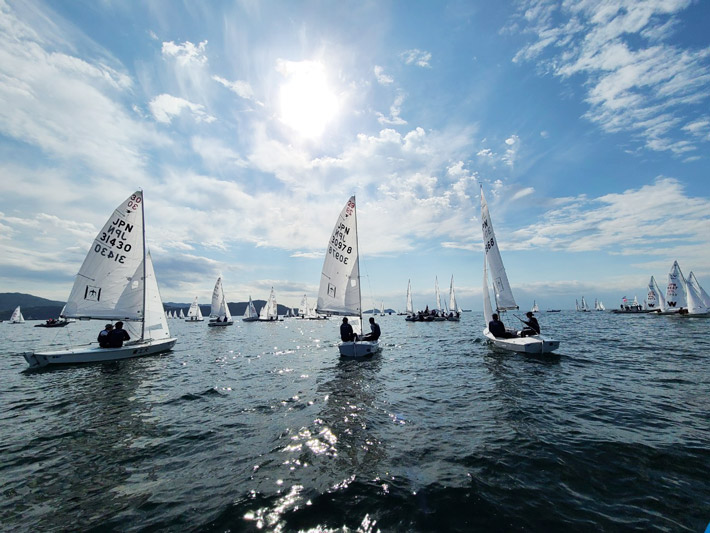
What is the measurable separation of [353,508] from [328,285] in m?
17.3

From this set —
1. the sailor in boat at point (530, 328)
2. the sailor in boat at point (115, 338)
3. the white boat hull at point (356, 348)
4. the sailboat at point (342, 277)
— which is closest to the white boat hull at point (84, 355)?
the sailor in boat at point (115, 338)

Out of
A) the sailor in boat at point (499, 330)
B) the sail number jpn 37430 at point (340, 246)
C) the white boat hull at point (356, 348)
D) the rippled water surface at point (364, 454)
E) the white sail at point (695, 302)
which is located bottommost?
the rippled water surface at point (364, 454)

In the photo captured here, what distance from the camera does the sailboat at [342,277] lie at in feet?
70.7

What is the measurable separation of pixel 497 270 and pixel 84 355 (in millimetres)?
Result: 26782

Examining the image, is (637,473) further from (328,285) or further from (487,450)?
(328,285)

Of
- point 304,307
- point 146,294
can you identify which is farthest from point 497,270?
point 304,307

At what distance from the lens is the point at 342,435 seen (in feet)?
24.5

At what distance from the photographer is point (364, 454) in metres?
6.42

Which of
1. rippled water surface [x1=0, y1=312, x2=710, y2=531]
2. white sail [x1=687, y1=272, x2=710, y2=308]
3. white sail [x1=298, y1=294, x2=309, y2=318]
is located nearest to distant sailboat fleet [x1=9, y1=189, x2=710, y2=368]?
rippled water surface [x1=0, y1=312, x2=710, y2=531]

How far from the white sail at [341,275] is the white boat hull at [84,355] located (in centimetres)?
1182

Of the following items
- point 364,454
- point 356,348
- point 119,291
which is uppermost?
point 119,291

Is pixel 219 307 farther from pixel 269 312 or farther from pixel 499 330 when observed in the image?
pixel 499 330

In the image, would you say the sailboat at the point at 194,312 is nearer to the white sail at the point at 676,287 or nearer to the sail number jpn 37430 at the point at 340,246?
the sail number jpn 37430 at the point at 340,246

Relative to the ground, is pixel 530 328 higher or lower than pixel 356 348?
higher
